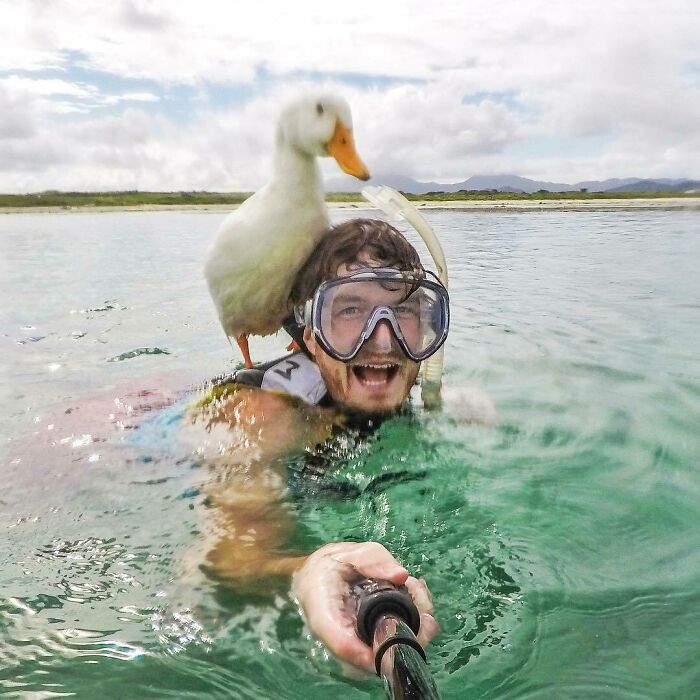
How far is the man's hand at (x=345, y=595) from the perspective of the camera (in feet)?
4.64

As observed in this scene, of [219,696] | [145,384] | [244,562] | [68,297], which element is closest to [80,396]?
[145,384]

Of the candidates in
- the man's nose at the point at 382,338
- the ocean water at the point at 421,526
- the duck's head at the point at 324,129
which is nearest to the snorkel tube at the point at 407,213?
the duck's head at the point at 324,129

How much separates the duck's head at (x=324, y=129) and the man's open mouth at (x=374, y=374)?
3.10 ft

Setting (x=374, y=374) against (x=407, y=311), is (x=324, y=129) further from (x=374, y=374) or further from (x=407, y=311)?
(x=374, y=374)

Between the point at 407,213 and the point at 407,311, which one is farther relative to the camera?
the point at 407,213

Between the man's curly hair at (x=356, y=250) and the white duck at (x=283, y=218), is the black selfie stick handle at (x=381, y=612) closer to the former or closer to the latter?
the man's curly hair at (x=356, y=250)

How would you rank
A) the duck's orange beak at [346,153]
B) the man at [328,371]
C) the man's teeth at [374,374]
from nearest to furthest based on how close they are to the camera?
the man at [328,371] < the man's teeth at [374,374] < the duck's orange beak at [346,153]

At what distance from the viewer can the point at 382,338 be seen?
8.75 feet

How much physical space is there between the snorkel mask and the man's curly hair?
8 cm

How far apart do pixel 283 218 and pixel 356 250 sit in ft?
1.53

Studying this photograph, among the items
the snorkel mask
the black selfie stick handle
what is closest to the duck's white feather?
the snorkel mask

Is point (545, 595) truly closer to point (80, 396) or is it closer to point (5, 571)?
point (5, 571)

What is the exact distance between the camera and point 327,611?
1.48 m

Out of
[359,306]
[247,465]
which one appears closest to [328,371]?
[359,306]
